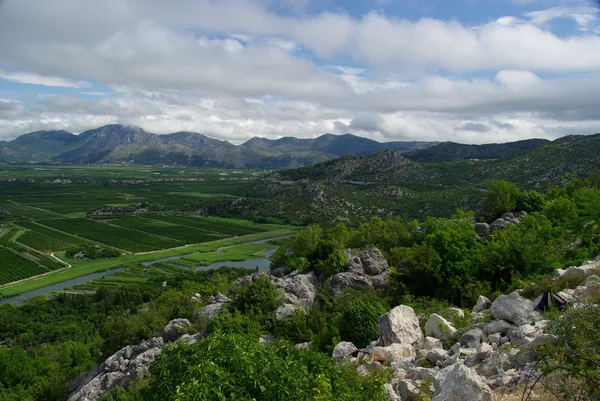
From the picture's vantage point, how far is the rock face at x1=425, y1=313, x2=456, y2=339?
53.5 ft

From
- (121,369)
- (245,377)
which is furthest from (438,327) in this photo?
(121,369)

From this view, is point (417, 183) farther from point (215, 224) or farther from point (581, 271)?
point (581, 271)

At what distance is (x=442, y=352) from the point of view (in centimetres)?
1398

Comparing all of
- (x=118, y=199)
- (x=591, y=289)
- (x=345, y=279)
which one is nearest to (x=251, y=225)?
(x=118, y=199)

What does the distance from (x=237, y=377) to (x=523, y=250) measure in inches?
863

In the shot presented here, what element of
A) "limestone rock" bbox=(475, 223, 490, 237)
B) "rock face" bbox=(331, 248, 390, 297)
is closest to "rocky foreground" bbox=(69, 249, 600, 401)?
"rock face" bbox=(331, 248, 390, 297)

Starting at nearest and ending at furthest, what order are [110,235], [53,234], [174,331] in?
[174,331] < [53,234] < [110,235]

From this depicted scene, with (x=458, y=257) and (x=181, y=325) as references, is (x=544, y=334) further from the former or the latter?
(x=181, y=325)

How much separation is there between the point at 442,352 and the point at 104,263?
90791 millimetres

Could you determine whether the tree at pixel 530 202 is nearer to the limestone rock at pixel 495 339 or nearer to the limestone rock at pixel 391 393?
the limestone rock at pixel 495 339

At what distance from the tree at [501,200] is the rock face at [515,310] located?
108 feet

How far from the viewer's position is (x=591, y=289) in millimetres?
14578

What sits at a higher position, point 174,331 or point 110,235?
point 174,331

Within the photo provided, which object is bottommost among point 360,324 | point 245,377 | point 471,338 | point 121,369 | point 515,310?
point 121,369
